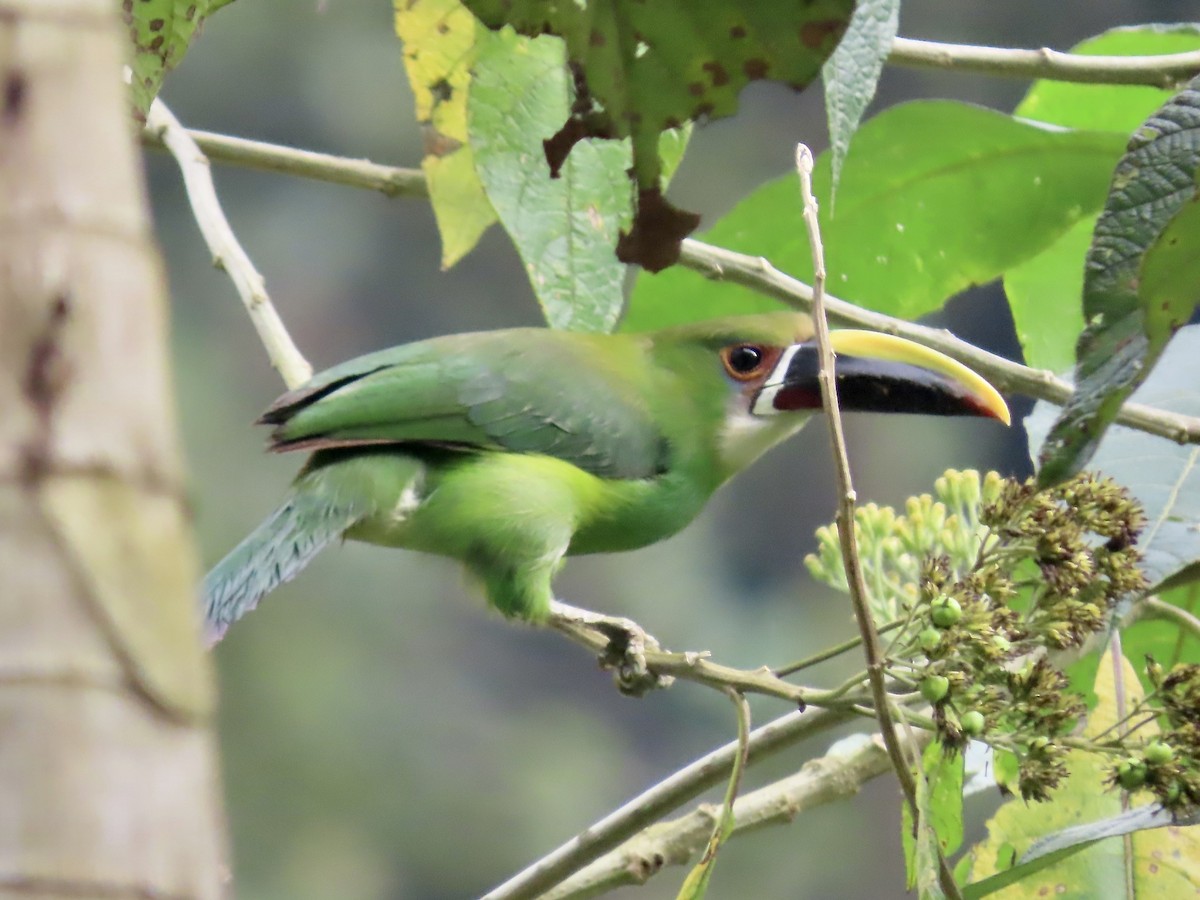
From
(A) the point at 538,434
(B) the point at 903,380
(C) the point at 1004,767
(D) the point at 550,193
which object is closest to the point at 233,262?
(A) the point at 538,434

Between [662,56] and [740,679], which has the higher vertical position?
[662,56]

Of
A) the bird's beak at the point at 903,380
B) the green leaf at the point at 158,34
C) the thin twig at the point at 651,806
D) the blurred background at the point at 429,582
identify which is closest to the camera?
the green leaf at the point at 158,34

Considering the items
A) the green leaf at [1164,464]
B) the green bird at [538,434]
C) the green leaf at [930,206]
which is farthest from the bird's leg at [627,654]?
the green leaf at [1164,464]

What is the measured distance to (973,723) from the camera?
3.84 feet

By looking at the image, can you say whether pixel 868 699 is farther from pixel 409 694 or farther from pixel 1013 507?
pixel 409 694

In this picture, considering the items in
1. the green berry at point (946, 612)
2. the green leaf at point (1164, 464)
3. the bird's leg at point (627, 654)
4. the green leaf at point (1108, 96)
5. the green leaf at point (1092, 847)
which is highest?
the green leaf at point (1108, 96)

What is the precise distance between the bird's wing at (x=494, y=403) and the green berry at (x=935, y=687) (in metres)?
1.20

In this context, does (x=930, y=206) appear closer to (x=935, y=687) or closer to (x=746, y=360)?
(x=746, y=360)

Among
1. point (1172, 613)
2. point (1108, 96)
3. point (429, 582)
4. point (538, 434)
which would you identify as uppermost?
point (1108, 96)

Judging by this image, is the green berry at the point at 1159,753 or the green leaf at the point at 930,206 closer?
the green berry at the point at 1159,753

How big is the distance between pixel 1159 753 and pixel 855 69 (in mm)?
665

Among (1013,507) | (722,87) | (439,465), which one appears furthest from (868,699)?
(439,465)

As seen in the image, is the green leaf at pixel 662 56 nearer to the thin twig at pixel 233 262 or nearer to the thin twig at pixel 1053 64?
the thin twig at pixel 1053 64

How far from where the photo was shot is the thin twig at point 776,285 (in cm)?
166
